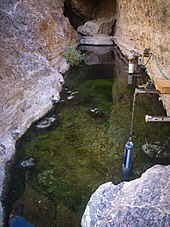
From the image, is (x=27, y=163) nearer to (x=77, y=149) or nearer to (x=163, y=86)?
(x=77, y=149)

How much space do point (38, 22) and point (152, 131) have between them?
5.43 m

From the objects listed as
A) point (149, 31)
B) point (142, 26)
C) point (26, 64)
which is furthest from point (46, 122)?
point (142, 26)

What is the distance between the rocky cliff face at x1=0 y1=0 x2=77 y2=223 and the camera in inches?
222

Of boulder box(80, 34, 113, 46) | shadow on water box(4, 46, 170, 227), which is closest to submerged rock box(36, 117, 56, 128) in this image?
shadow on water box(4, 46, 170, 227)

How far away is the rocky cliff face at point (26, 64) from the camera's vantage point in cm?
565

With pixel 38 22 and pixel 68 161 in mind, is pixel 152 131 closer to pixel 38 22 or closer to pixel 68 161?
pixel 68 161

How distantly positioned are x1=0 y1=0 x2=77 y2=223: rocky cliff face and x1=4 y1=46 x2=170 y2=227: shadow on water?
31 centimetres

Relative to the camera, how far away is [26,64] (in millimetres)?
7379

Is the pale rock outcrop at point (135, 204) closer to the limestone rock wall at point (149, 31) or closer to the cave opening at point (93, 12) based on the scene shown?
the limestone rock wall at point (149, 31)

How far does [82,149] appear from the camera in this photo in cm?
532

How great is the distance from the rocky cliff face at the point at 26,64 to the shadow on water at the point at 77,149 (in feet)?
1.00

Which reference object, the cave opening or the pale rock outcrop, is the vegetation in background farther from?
the pale rock outcrop

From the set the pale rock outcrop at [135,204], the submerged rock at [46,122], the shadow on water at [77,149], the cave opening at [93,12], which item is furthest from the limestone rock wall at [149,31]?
the submerged rock at [46,122]

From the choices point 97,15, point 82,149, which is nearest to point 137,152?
point 82,149
